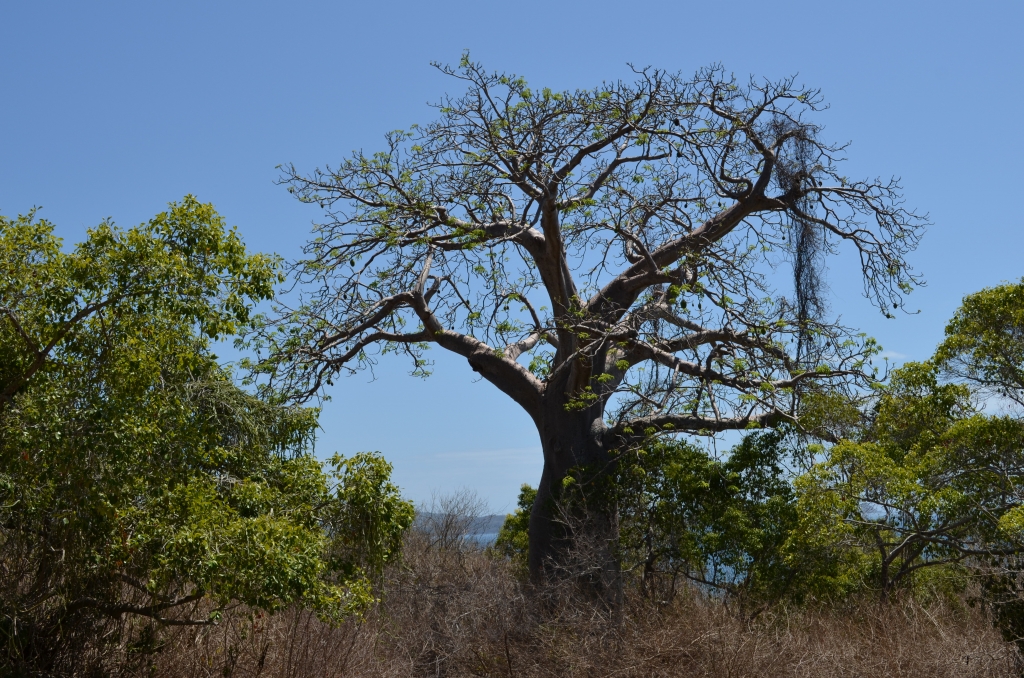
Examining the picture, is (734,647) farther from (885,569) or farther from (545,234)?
(545,234)

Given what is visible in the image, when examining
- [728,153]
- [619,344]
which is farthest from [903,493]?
[728,153]

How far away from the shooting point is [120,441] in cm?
704

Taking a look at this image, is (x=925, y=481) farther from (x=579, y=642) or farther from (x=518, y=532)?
(x=518, y=532)

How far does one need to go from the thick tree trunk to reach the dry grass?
52cm

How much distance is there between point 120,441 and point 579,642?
5.48m

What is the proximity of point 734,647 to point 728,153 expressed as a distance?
7.20m

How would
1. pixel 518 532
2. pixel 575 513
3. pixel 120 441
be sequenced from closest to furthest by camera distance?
pixel 120 441 → pixel 575 513 → pixel 518 532

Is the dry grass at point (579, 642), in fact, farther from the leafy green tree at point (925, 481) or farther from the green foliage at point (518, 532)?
the green foliage at point (518, 532)

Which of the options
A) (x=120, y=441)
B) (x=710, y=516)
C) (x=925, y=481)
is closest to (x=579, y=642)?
(x=710, y=516)

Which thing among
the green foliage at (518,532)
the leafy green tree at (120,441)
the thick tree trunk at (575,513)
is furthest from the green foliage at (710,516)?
the leafy green tree at (120,441)

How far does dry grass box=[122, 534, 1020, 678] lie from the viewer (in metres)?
9.56

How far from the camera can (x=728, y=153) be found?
45.7 feet

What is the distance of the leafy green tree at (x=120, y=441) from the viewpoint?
727 centimetres

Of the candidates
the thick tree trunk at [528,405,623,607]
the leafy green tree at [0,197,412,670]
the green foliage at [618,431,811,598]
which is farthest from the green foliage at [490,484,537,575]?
the leafy green tree at [0,197,412,670]
